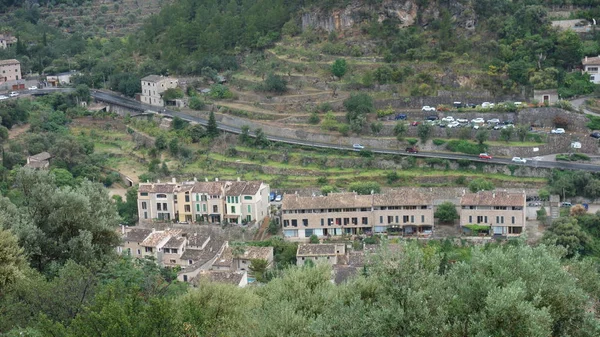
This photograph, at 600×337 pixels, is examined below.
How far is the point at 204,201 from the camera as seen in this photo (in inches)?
1597

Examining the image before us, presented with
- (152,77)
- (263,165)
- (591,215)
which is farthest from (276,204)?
(152,77)

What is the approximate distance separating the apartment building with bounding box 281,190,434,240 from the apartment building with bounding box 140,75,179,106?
2064 centimetres

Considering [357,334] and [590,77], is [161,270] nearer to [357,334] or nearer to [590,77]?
[357,334]

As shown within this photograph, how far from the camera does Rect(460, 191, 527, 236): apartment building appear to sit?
1476 inches

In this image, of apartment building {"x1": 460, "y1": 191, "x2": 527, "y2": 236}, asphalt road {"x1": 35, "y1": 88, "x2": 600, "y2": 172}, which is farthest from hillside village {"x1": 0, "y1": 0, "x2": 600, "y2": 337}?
asphalt road {"x1": 35, "y1": 88, "x2": 600, "y2": 172}

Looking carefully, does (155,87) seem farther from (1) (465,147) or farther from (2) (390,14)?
(1) (465,147)

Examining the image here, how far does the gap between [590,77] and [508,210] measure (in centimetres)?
1512

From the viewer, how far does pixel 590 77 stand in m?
48.5

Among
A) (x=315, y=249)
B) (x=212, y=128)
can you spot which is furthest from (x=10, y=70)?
(x=315, y=249)

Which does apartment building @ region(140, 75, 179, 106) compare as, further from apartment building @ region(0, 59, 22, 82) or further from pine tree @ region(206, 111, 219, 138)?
apartment building @ region(0, 59, 22, 82)

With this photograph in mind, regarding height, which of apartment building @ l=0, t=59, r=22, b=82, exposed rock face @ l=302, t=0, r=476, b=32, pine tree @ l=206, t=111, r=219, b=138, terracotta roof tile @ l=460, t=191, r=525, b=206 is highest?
exposed rock face @ l=302, t=0, r=476, b=32

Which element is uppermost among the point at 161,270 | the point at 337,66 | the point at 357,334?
the point at 337,66

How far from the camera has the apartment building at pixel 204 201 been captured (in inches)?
1582

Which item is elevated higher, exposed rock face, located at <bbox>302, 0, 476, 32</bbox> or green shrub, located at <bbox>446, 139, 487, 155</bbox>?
exposed rock face, located at <bbox>302, 0, 476, 32</bbox>
